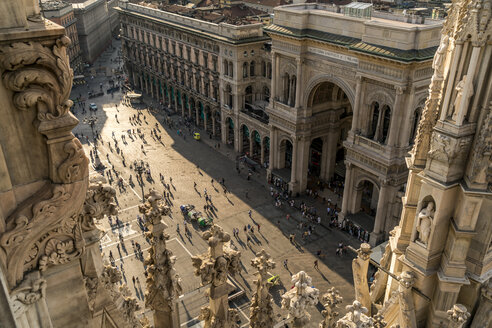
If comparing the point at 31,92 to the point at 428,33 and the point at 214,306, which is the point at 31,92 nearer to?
the point at 214,306

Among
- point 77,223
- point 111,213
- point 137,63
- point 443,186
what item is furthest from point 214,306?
point 137,63

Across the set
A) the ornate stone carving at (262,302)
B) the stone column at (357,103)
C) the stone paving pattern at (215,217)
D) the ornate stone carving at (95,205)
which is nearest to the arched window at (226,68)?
the stone paving pattern at (215,217)

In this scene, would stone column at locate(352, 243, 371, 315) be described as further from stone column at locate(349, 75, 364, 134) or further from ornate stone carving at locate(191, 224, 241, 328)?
stone column at locate(349, 75, 364, 134)

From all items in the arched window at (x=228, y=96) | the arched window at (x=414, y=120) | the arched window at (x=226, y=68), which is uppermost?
the arched window at (x=414, y=120)

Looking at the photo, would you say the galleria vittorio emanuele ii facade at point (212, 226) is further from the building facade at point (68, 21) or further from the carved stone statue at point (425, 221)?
the building facade at point (68, 21)

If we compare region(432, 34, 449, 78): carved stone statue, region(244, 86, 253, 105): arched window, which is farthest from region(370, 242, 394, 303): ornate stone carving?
region(244, 86, 253, 105): arched window

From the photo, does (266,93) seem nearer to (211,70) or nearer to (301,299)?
(211,70)
